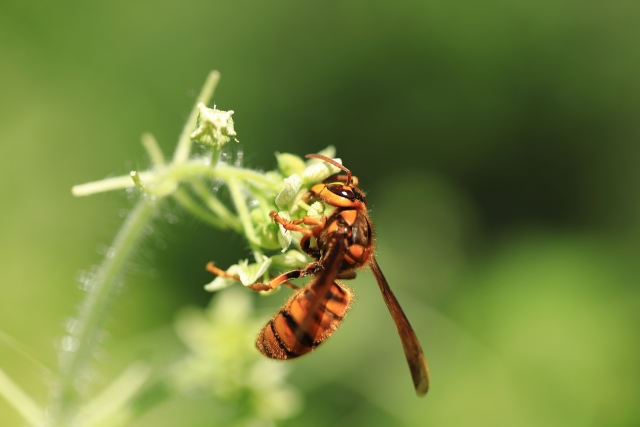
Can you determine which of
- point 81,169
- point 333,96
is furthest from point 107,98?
point 333,96

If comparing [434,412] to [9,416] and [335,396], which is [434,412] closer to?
[335,396]

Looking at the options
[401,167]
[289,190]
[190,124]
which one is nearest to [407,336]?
[289,190]

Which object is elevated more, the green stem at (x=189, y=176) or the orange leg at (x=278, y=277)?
the green stem at (x=189, y=176)

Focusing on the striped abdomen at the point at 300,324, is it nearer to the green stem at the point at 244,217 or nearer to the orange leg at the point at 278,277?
the orange leg at the point at 278,277

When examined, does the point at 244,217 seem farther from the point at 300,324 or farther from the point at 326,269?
the point at 300,324

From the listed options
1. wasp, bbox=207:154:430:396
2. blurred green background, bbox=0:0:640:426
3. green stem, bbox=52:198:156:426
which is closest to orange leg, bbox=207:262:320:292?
wasp, bbox=207:154:430:396

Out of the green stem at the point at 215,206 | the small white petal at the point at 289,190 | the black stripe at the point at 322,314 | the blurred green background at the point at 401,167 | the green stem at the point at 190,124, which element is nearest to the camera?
the small white petal at the point at 289,190

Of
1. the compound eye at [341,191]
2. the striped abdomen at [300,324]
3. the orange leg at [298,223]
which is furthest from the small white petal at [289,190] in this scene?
the striped abdomen at [300,324]

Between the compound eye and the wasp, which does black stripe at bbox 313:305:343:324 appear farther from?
the compound eye
